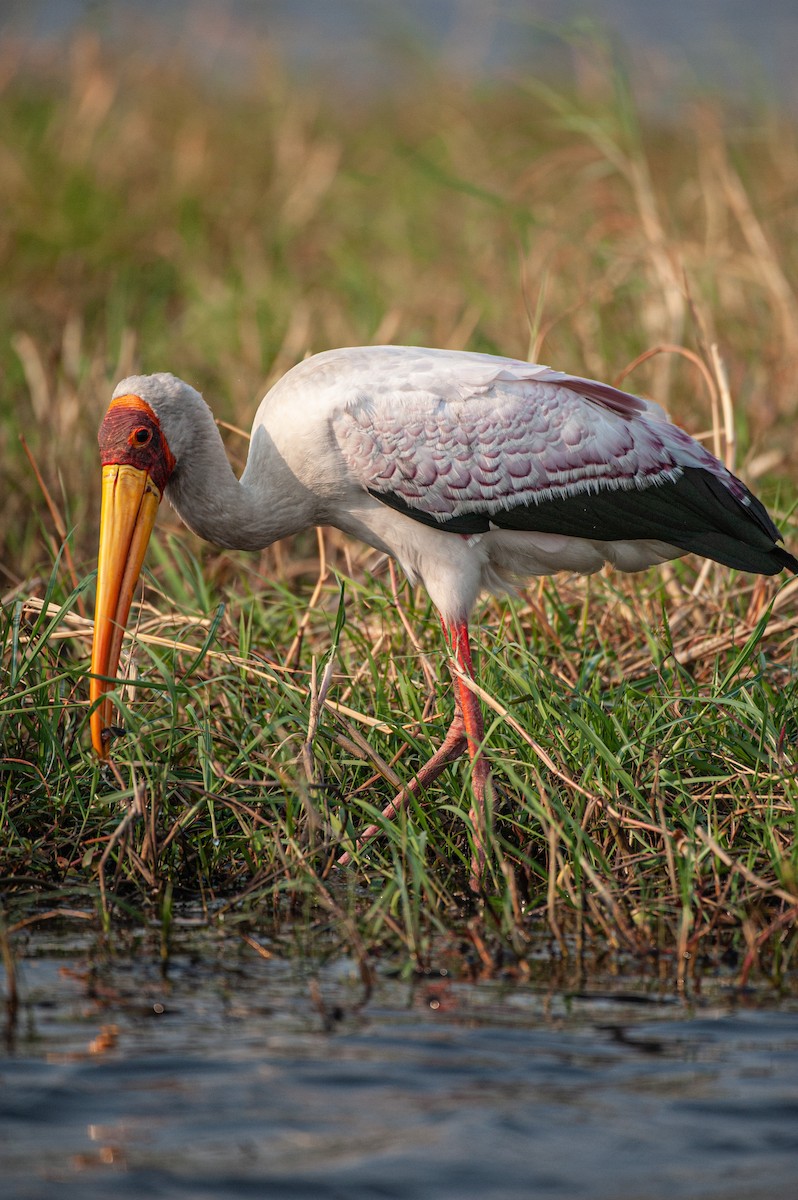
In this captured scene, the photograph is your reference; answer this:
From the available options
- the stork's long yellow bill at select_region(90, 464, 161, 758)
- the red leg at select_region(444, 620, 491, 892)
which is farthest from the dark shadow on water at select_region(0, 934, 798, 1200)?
the stork's long yellow bill at select_region(90, 464, 161, 758)

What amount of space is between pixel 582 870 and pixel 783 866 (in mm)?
517

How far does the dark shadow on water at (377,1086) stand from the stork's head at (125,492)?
87 cm

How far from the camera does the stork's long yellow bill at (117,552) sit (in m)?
4.07

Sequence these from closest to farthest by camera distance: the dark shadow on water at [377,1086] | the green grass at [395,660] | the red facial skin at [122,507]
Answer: the dark shadow on water at [377,1086]
the green grass at [395,660]
the red facial skin at [122,507]

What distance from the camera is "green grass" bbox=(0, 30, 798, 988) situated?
3.71 m

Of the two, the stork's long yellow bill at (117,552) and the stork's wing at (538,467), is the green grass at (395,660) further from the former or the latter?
the stork's wing at (538,467)

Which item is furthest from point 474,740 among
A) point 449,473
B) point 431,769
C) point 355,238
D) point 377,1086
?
point 355,238

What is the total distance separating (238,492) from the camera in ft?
13.9

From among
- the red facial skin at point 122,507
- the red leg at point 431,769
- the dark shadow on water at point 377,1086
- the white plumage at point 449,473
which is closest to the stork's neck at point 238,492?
the white plumage at point 449,473

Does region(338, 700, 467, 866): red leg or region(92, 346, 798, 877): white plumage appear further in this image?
region(92, 346, 798, 877): white plumage

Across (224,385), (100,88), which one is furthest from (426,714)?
(100,88)

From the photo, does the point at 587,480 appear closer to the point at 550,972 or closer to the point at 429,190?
the point at 550,972

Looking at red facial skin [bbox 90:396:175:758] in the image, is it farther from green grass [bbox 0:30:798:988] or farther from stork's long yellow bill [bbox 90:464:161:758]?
green grass [bbox 0:30:798:988]

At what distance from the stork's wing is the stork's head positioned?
457 millimetres
